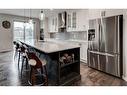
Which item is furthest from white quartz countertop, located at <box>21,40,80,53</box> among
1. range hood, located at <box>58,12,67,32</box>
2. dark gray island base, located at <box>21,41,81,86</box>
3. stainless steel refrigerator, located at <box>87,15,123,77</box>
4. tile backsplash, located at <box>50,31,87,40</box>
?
stainless steel refrigerator, located at <box>87,15,123,77</box>

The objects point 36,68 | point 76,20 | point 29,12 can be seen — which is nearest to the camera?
point 29,12

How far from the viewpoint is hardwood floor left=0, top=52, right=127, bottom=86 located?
1659 mm

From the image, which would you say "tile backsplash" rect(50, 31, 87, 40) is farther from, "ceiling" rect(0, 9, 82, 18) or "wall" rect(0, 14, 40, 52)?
"ceiling" rect(0, 9, 82, 18)

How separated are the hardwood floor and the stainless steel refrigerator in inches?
9.6

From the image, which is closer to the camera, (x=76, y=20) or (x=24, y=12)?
(x=24, y=12)

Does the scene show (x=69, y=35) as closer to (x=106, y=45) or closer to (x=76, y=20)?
(x=76, y=20)

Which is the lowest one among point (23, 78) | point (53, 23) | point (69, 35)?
point (23, 78)

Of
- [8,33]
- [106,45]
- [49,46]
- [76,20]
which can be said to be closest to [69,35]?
[76,20]

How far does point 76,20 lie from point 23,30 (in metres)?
0.83

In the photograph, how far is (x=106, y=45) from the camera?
7.38 feet

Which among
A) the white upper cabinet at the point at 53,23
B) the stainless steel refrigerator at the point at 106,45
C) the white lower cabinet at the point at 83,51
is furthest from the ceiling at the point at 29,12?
the stainless steel refrigerator at the point at 106,45

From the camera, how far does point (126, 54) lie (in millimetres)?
1728

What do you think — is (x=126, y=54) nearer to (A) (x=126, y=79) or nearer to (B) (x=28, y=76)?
(A) (x=126, y=79)

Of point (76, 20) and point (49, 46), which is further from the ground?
point (76, 20)
